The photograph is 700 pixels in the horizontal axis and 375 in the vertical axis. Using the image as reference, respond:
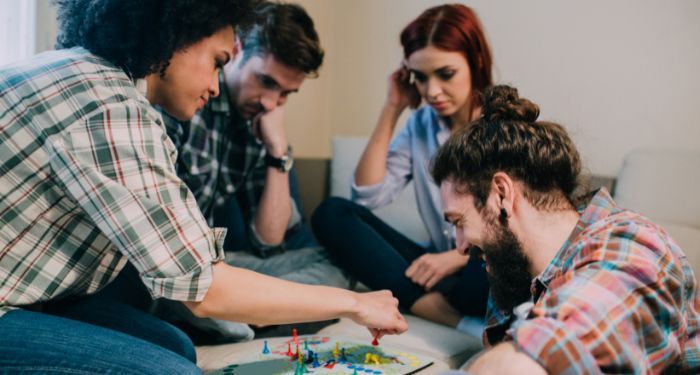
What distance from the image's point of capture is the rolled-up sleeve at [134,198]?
40.9 inches

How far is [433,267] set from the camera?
191cm

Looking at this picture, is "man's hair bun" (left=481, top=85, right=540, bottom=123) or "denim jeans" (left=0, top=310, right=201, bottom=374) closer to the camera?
"denim jeans" (left=0, top=310, right=201, bottom=374)

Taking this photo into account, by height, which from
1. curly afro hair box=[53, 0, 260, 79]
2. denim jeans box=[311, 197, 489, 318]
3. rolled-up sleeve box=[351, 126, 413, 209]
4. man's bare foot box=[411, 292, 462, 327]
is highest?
curly afro hair box=[53, 0, 260, 79]

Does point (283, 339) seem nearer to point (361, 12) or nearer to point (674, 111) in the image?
point (674, 111)

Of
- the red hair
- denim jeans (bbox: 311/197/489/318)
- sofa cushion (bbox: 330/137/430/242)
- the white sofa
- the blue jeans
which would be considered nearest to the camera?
the blue jeans

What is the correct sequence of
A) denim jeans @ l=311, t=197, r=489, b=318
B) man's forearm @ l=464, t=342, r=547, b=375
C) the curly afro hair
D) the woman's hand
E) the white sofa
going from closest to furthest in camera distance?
man's forearm @ l=464, t=342, r=547, b=375, the curly afro hair, denim jeans @ l=311, t=197, r=489, b=318, the white sofa, the woman's hand

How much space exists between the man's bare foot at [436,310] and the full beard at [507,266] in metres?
0.55

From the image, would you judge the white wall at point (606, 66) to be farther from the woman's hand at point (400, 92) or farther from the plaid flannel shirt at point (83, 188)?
the plaid flannel shirt at point (83, 188)

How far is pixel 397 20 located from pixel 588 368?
2311mm

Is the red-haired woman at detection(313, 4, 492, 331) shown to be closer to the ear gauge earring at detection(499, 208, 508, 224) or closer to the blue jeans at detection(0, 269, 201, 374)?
the ear gauge earring at detection(499, 208, 508, 224)

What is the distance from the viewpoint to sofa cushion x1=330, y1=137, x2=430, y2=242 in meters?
2.47

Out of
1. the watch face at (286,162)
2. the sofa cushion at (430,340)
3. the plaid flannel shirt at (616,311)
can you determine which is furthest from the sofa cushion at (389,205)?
the plaid flannel shirt at (616,311)

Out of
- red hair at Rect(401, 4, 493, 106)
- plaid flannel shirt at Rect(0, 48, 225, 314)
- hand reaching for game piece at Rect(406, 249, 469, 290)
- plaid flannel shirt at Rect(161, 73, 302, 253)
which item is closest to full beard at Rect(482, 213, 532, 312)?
plaid flannel shirt at Rect(0, 48, 225, 314)

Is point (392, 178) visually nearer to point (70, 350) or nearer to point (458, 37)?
point (458, 37)
